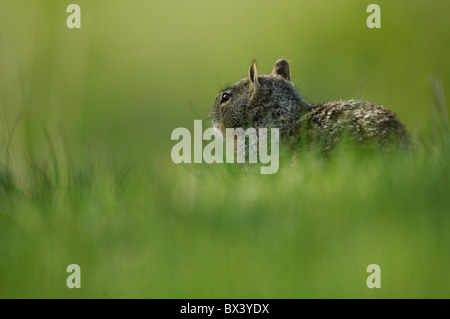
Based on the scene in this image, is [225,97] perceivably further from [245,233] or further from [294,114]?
[245,233]

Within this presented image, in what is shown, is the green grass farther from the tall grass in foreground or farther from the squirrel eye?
the squirrel eye

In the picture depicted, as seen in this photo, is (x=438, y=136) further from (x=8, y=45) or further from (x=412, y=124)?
(x=8, y=45)

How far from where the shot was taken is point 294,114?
848 centimetres

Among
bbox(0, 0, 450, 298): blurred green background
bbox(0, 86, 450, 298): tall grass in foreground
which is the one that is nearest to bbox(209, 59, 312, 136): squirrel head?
bbox(0, 0, 450, 298): blurred green background

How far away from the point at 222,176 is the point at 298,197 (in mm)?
1204

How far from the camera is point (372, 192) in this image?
5914 mm

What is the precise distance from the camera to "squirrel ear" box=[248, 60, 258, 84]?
8.91 metres

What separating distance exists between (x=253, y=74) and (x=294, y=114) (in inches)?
38.0

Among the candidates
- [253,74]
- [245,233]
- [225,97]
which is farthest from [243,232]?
[225,97]

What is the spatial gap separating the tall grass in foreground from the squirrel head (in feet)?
5.19

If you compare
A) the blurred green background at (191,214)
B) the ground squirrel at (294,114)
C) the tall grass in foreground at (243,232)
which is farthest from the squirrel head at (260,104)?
the tall grass in foreground at (243,232)

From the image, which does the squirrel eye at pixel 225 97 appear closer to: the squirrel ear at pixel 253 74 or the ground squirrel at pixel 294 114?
the ground squirrel at pixel 294 114

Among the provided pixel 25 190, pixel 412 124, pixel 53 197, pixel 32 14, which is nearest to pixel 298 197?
pixel 53 197

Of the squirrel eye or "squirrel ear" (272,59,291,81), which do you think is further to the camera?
"squirrel ear" (272,59,291,81)
